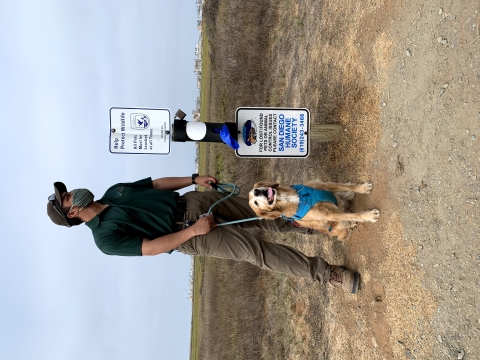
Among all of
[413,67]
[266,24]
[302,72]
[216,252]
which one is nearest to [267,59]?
[266,24]

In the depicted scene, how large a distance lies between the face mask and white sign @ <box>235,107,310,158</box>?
191cm

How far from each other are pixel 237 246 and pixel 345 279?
1620 millimetres

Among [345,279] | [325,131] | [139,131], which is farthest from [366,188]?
[139,131]

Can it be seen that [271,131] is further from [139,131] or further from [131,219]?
[131,219]

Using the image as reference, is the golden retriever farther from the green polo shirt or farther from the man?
the green polo shirt

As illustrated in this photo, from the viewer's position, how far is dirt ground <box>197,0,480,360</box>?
356 cm

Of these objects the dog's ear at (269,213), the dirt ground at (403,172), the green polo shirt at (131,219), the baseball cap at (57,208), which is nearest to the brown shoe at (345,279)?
the dirt ground at (403,172)

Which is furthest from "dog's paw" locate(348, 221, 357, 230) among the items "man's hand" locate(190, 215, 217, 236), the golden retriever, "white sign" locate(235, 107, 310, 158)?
"man's hand" locate(190, 215, 217, 236)

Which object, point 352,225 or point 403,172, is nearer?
point 403,172

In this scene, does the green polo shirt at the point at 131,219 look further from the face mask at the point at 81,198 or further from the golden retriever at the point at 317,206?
the golden retriever at the point at 317,206

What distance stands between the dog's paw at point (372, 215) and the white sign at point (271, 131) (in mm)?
1140

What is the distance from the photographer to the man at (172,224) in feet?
14.3

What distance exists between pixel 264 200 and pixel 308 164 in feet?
11.9

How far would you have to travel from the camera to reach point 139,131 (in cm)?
460
